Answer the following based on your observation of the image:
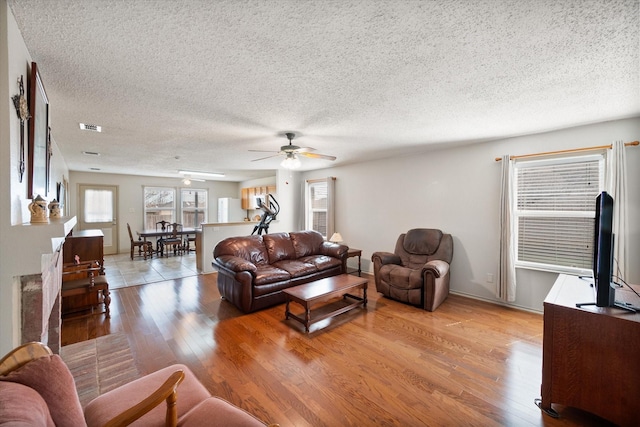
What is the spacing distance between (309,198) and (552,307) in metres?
5.36

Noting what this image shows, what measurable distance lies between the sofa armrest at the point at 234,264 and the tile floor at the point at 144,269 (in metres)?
1.98

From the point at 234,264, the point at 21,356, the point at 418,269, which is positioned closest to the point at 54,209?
the point at 21,356

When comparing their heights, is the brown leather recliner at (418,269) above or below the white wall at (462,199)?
below

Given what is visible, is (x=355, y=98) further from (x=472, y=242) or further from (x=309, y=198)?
(x=309, y=198)

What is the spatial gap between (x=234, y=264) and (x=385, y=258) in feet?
7.46

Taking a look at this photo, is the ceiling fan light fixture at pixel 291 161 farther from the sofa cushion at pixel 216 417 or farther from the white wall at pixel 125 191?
the white wall at pixel 125 191

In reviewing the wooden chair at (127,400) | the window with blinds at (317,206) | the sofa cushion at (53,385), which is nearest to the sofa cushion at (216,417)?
the wooden chair at (127,400)

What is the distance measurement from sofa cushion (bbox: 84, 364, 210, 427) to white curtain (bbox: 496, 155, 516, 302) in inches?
149

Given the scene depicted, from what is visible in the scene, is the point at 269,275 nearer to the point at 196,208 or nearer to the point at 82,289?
the point at 82,289

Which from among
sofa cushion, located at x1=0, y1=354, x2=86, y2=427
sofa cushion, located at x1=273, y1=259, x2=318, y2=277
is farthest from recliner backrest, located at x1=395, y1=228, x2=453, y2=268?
sofa cushion, located at x1=0, y1=354, x2=86, y2=427

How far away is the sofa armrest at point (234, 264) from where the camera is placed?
11.2ft

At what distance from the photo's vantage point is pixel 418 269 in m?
3.83

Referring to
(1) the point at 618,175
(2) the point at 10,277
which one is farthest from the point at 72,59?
(1) the point at 618,175

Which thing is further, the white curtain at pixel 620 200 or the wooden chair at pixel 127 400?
the white curtain at pixel 620 200
